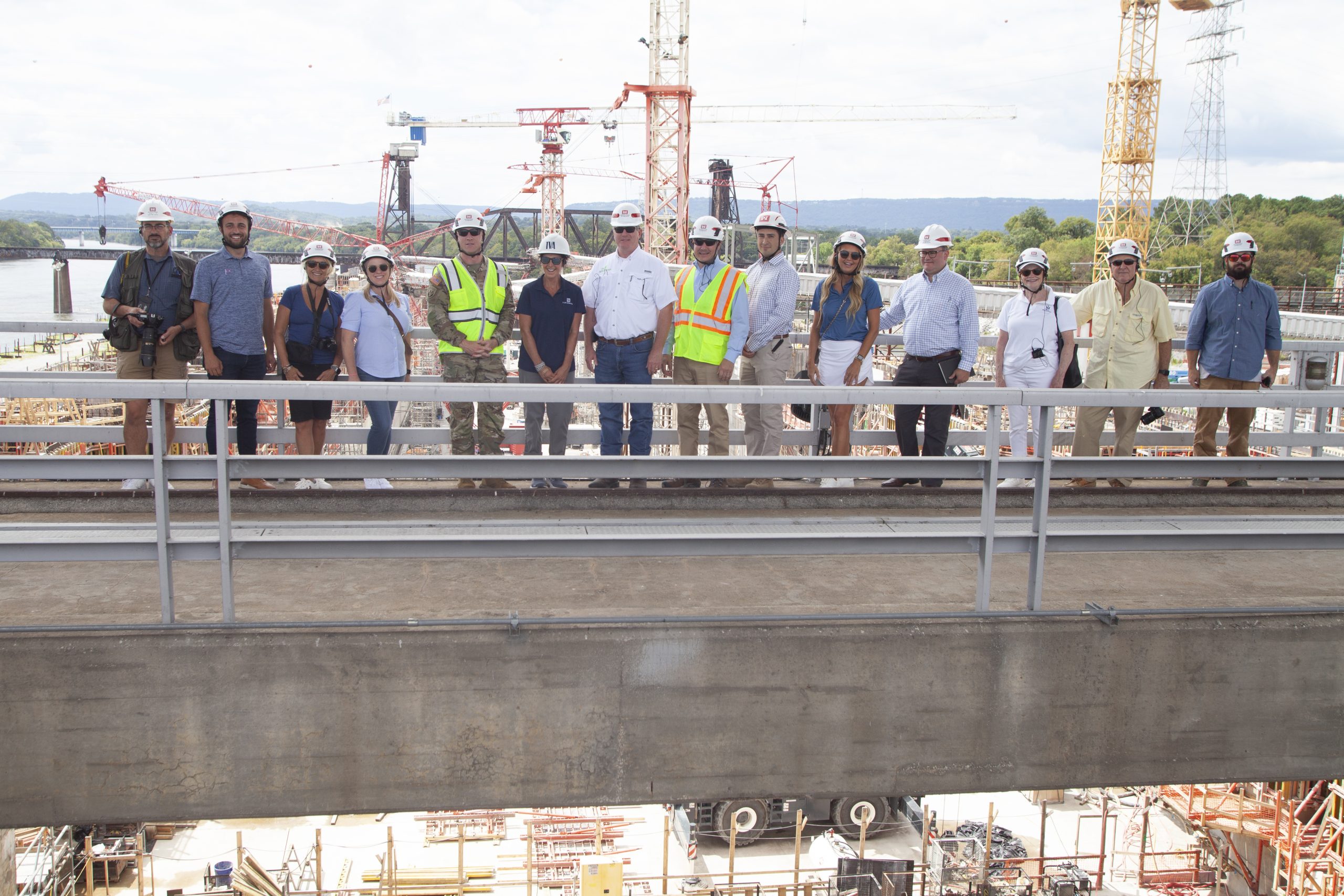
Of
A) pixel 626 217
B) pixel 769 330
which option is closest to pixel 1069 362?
pixel 769 330

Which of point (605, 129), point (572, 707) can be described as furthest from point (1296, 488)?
point (605, 129)

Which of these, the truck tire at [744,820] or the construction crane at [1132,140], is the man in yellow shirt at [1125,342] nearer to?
the truck tire at [744,820]

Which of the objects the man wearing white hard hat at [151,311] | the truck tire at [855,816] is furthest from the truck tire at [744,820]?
the man wearing white hard hat at [151,311]

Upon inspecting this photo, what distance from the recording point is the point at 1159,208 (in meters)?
94.8

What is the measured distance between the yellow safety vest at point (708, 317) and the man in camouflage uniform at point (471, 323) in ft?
4.12

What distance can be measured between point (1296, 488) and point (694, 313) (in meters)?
4.37

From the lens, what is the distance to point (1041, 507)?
405 centimetres

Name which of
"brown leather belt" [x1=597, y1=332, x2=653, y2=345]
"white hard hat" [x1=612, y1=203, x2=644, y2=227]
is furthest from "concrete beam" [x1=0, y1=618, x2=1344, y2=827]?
"white hard hat" [x1=612, y1=203, x2=644, y2=227]

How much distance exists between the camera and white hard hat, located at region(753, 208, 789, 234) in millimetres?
6938

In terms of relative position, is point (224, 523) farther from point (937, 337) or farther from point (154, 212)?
point (937, 337)

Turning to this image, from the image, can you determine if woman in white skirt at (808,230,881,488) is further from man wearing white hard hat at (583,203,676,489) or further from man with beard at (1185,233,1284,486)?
man with beard at (1185,233,1284,486)

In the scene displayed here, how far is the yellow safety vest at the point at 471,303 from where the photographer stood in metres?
6.88

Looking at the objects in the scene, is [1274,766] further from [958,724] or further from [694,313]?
[694,313]

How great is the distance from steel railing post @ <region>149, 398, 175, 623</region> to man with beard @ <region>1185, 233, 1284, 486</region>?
21.1ft
